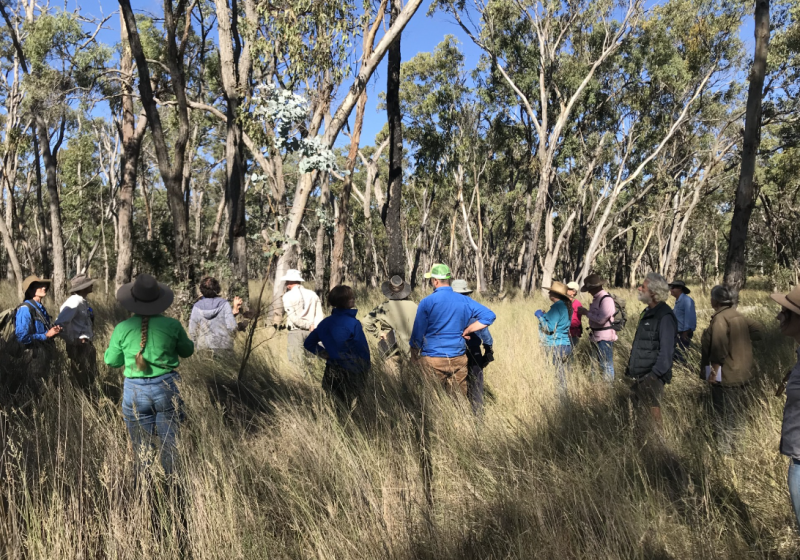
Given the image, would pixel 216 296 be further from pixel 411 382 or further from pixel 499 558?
pixel 499 558

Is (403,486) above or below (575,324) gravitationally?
below

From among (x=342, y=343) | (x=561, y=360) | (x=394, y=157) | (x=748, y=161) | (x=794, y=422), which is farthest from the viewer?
(x=394, y=157)

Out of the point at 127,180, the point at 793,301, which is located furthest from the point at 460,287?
the point at 127,180

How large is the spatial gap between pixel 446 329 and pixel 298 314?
2180 mm

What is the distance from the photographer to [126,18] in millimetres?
8906

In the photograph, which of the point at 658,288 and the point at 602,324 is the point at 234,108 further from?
the point at 658,288

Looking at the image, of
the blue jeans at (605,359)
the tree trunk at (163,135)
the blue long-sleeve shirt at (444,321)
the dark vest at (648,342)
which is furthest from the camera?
the tree trunk at (163,135)

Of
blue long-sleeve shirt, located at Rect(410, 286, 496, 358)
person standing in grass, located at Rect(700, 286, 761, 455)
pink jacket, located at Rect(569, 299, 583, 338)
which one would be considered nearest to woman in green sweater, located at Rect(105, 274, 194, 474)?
blue long-sleeve shirt, located at Rect(410, 286, 496, 358)

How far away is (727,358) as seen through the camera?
439cm

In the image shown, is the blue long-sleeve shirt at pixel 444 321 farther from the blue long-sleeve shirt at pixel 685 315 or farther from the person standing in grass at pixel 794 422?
the blue long-sleeve shirt at pixel 685 315

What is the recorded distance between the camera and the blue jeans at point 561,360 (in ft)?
18.4

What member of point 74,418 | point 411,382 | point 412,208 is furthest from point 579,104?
point 74,418

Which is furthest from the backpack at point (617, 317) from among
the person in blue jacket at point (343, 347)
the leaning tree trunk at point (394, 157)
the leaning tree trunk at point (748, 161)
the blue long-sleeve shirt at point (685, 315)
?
the leaning tree trunk at point (394, 157)

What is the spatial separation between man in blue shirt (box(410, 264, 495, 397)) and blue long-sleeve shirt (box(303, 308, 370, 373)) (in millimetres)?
626
